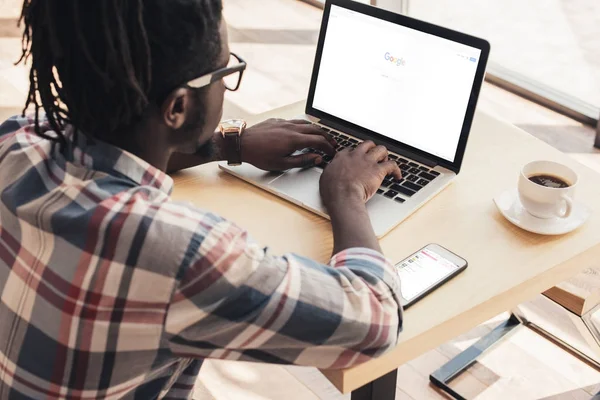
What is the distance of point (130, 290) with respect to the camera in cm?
85

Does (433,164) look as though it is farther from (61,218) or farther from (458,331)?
(61,218)

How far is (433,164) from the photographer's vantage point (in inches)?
55.9

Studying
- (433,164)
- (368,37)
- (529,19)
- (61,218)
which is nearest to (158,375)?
(61,218)

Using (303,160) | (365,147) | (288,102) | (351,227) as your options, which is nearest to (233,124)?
(303,160)

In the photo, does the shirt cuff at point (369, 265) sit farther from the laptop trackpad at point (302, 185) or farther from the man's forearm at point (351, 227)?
the laptop trackpad at point (302, 185)

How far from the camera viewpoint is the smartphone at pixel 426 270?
3.66ft

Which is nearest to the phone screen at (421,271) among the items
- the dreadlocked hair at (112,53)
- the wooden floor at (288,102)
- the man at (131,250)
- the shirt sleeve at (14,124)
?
the man at (131,250)

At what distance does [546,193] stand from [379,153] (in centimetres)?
29

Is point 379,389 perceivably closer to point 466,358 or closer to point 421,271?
point 421,271

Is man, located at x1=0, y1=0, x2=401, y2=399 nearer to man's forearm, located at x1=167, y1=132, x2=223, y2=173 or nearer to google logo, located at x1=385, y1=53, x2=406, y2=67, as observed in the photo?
man's forearm, located at x1=167, y1=132, x2=223, y2=173

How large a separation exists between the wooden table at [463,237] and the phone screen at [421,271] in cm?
2

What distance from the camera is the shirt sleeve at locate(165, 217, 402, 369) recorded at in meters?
0.86

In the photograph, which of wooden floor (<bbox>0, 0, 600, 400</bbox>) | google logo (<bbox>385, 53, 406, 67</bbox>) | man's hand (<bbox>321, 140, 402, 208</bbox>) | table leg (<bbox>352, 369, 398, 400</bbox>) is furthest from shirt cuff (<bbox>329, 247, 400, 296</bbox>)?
wooden floor (<bbox>0, 0, 600, 400</bbox>)

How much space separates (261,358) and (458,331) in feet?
1.05
